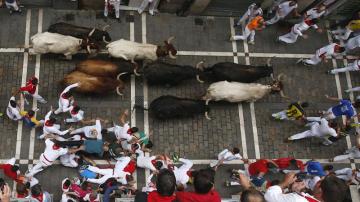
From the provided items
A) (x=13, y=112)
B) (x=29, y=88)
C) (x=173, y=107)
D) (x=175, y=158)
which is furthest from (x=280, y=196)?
(x=13, y=112)

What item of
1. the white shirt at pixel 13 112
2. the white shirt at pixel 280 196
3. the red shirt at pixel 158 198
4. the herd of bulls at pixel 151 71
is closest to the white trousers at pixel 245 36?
the herd of bulls at pixel 151 71

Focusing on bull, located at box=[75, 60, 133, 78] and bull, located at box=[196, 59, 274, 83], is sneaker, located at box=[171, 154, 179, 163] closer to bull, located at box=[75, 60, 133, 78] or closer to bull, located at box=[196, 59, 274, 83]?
bull, located at box=[196, 59, 274, 83]

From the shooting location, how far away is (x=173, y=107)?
47.9 ft

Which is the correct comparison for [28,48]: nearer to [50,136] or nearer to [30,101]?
[30,101]

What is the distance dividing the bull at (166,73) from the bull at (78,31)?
214 cm

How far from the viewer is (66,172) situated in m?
14.0

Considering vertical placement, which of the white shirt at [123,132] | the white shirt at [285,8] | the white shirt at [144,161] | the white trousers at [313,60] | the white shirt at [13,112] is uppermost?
the white shirt at [285,8]

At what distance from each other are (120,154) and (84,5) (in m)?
6.31

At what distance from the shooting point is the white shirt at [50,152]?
1267 cm

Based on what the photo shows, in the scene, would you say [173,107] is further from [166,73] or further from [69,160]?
[69,160]

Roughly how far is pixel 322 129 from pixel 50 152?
9179 mm

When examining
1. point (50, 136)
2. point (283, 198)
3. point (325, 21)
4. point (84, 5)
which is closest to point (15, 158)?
point (50, 136)

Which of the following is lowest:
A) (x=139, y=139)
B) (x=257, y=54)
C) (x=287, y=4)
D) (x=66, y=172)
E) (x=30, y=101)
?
(x=66, y=172)

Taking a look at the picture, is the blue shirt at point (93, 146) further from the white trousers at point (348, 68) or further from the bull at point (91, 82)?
the white trousers at point (348, 68)
